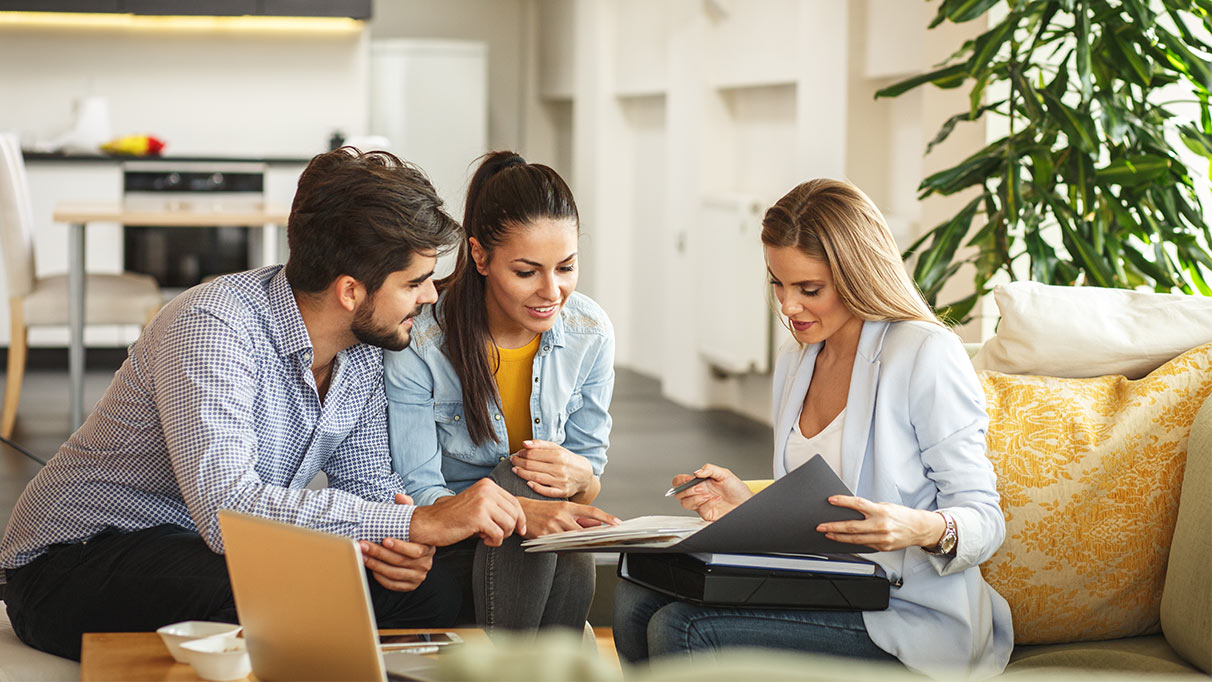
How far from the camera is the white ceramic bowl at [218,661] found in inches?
55.6

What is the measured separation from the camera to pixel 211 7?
7.25 metres

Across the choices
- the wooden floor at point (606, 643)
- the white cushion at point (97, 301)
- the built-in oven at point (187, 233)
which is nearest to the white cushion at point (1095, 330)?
the wooden floor at point (606, 643)

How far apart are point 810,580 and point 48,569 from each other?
104cm

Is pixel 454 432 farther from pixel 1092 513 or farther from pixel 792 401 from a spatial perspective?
pixel 1092 513

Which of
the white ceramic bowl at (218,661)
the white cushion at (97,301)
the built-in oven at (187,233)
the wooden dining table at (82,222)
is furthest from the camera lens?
the built-in oven at (187,233)

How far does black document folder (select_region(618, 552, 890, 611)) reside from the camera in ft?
5.55

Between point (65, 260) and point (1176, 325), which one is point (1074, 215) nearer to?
point (1176, 325)

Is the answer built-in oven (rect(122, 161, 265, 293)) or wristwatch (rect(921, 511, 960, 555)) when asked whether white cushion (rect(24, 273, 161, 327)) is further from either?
wristwatch (rect(921, 511, 960, 555))

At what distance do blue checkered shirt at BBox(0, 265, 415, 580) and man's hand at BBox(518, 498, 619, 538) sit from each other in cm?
22

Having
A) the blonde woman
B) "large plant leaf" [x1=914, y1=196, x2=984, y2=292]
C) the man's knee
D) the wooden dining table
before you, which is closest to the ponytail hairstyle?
the man's knee

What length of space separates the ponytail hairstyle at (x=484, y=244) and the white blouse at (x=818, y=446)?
1.56 ft

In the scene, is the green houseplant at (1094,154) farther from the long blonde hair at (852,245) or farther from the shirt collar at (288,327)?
the shirt collar at (288,327)

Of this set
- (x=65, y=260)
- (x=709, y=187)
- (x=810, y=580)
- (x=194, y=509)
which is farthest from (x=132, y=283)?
(x=810, y=580)

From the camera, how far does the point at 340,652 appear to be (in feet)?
4.04
